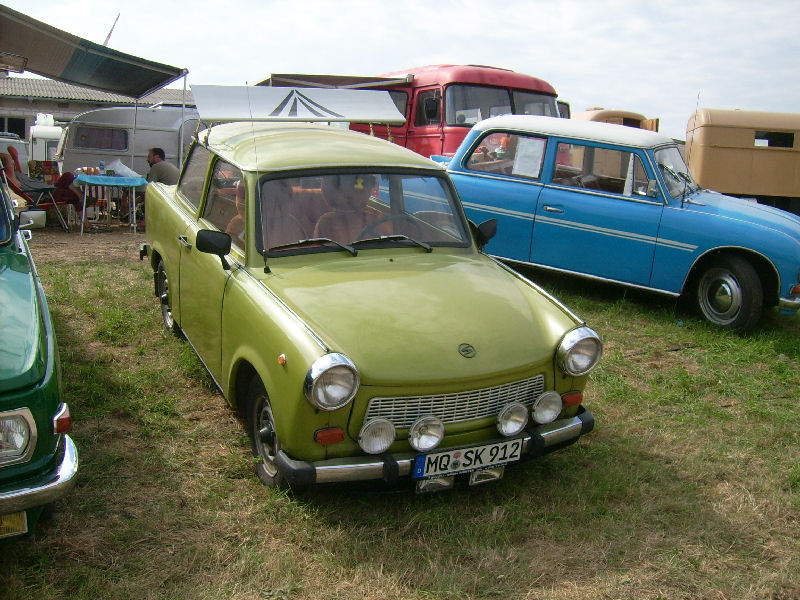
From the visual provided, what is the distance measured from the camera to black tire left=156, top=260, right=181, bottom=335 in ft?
18.7

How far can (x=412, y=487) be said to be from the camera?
3.29 metres

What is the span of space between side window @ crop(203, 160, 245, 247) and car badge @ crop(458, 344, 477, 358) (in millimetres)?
1432

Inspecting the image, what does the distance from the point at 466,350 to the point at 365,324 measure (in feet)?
1.56

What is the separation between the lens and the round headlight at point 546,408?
349cm

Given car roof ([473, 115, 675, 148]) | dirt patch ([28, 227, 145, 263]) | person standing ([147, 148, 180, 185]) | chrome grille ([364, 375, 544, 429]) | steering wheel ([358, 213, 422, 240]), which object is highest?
car roof ([473, 115, 675, 148])

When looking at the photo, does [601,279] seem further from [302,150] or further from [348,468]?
[348,468]

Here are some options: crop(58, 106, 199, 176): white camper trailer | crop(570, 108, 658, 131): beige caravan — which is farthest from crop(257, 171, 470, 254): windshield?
crop(570, 108, 658, 131): beige caravan

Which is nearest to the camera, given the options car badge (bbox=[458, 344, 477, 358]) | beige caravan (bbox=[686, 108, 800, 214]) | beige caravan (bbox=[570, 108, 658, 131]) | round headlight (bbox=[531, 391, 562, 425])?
car badge (bbox=[458, 344, 477, 358])

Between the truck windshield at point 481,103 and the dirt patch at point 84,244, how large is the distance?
4956 millimetres

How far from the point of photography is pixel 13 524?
2631mm

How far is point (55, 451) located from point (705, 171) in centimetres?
1171

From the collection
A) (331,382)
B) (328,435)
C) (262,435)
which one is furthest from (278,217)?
(328,435)

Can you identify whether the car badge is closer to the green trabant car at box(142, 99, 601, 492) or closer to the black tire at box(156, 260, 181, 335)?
the green trabant car at box(142, 99, 601, 492)

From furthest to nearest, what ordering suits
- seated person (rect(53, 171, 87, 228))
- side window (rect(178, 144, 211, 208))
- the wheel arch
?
seated person (rect(53, 171, 87, 228)), the wheel arch, side window (rect(178, 144, 211, 208))
